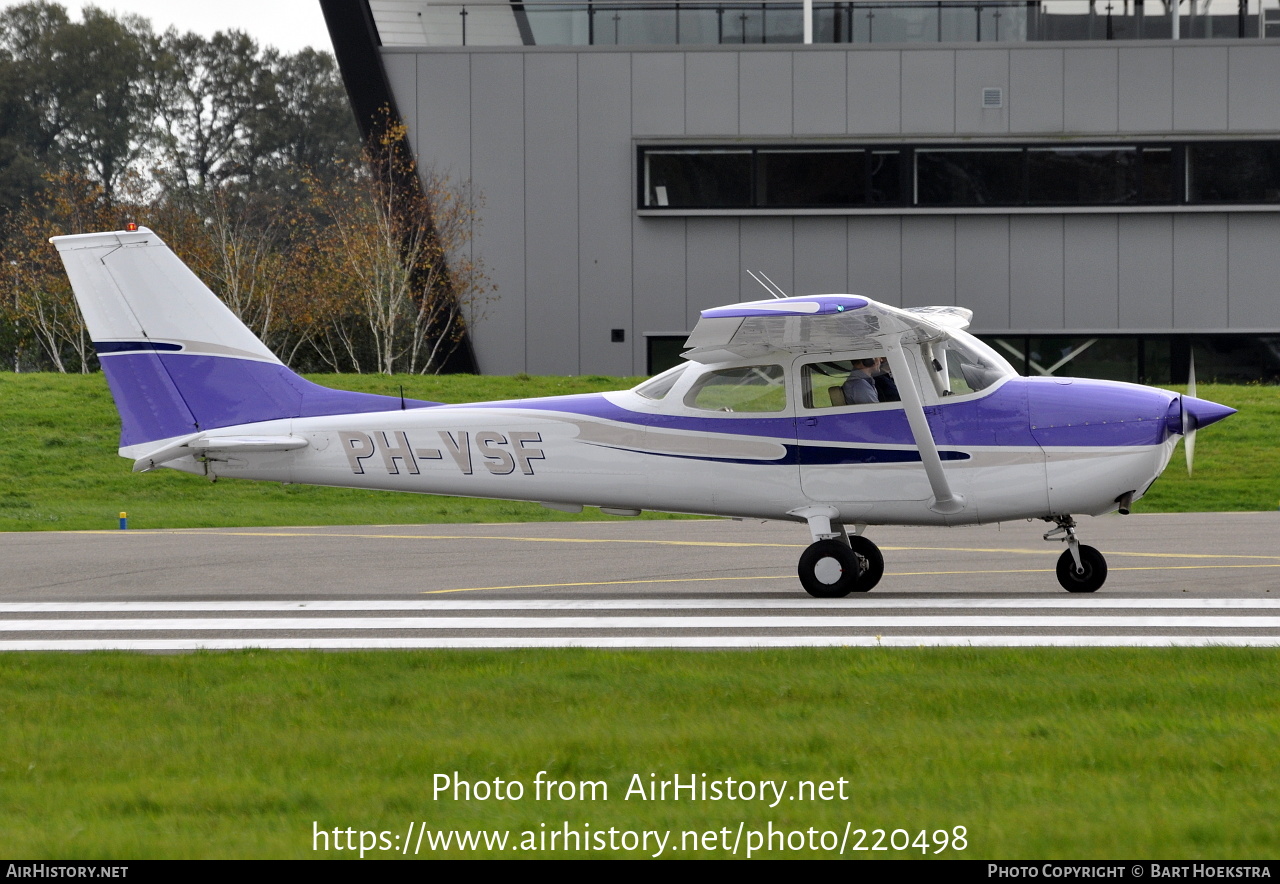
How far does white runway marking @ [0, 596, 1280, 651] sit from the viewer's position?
8805mm

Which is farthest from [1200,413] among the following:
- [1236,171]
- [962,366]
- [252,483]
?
[1236,171]

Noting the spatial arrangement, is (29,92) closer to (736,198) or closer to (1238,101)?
(736,198)

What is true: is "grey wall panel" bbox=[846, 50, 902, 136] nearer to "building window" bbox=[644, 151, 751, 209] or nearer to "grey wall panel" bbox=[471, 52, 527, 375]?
"building window" bbox=[644, 151, 751, 209]

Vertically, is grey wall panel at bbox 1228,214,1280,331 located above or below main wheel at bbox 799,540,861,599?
above

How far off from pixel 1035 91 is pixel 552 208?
9685 millimetres

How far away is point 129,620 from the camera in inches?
400

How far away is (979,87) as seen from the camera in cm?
2809

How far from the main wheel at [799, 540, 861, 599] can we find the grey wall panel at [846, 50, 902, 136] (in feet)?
61.3

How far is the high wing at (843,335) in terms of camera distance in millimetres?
10008

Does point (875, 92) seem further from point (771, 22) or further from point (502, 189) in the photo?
point (502, 189)

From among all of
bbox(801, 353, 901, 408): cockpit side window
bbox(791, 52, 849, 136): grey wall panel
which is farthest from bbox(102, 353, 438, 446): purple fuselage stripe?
bbox(791, 52, 849, 136): grey wall panel

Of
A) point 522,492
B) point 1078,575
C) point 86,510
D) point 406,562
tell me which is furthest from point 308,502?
point 1078,575

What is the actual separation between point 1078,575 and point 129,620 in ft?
22.9

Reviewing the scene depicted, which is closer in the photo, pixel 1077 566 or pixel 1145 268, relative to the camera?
pixel 1077 566
